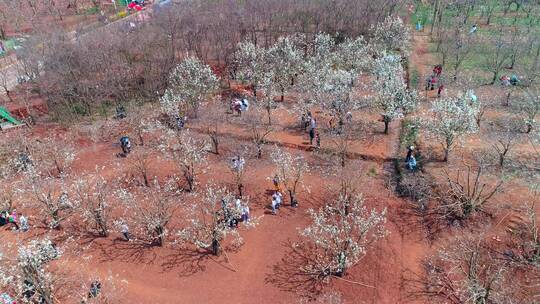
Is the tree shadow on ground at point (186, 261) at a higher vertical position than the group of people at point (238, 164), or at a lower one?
lower

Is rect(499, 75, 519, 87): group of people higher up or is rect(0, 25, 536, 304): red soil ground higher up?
rect(499, 75, 519, 87): group of people

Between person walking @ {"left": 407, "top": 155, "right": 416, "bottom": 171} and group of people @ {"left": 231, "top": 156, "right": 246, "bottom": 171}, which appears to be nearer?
group of people @ {"left": 231, "top": 156, "right": 246, "bottom": 171}

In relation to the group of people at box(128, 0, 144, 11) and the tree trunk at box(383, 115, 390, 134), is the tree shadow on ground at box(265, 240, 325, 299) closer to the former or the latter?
the tree trunk at box(383, 115, 390, 134)

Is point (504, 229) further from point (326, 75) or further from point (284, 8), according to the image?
point (284, 8)

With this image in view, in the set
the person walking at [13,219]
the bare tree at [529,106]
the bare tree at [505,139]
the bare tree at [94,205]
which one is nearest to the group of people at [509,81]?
the bare tree at [529,106]

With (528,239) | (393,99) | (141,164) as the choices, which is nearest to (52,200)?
(141,164)

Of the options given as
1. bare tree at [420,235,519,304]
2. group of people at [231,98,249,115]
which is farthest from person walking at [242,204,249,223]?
group of people at [231,98,249,115]

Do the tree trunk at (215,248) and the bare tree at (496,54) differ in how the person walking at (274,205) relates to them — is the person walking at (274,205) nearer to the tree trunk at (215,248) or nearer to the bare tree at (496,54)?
the tree trunk at (215,248)
